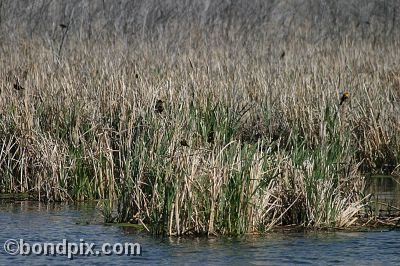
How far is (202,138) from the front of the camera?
10523 millimetres

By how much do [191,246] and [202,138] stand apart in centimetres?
262

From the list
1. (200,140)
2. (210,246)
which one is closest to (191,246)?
(210,246)

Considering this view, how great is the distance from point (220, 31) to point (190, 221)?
15.3 meters

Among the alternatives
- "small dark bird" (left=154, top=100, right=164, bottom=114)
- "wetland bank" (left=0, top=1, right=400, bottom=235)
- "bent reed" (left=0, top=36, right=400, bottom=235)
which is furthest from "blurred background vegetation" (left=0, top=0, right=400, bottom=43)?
"small dark bird" (left=154, top=100, right=164, bottom=114)

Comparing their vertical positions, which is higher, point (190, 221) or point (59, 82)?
point (59, 82)

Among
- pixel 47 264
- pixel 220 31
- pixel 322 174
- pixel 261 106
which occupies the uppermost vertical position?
pixel 220 31

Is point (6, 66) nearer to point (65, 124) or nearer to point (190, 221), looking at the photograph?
point (65, 124)

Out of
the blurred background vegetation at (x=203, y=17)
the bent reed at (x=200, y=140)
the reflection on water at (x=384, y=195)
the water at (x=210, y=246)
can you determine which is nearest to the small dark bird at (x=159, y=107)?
the bent reed at (x=200, y=140)

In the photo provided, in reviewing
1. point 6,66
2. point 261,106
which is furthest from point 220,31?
point 261,106

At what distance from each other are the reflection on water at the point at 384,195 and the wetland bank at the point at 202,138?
0.47 feet

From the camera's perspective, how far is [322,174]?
29.1 ft

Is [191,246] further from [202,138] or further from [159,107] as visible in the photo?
[202,138]

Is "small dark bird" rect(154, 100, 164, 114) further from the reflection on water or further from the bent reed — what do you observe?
the reflection on water

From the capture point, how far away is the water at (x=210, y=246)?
7.63 meters
